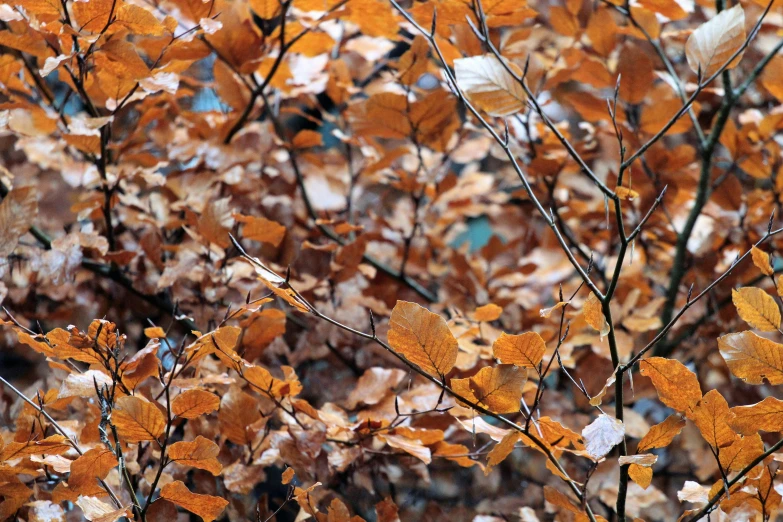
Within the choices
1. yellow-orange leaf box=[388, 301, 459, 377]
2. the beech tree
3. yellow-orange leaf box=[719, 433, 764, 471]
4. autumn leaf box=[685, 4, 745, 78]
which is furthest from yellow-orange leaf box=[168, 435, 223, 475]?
autumn leaf box=[685, 4, 745, 78]

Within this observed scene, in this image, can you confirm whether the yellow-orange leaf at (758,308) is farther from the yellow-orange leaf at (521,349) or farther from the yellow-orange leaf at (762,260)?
the yellow-orange leaf at (521,349)

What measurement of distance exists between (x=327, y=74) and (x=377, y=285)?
33cm

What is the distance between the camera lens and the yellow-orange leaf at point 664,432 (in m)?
0.64

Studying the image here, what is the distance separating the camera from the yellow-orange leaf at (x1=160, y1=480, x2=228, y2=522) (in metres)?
0.66

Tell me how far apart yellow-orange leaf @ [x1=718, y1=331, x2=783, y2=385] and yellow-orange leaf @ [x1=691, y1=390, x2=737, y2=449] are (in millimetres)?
28

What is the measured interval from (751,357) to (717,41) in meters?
0.28

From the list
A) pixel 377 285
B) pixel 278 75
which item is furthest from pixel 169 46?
pixel 377 285

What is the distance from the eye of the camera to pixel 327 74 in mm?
1190

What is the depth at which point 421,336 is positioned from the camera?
62 cm

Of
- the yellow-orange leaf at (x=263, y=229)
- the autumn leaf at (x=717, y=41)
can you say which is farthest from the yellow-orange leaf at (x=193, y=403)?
the autumn leaf at (x=717, y=41)

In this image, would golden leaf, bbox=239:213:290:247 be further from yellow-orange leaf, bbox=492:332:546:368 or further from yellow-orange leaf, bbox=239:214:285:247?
yellow-orange leaf, bbox=492:332:546:368

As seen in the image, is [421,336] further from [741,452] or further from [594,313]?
[741,452]

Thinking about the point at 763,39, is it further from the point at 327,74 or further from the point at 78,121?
the point at 78,121

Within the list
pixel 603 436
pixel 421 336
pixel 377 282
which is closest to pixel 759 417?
pixel 603 436
